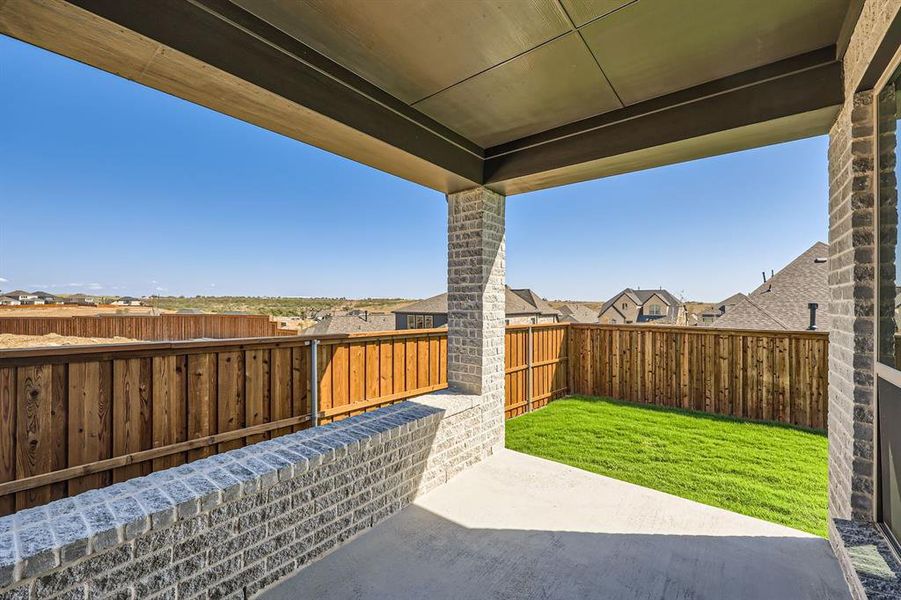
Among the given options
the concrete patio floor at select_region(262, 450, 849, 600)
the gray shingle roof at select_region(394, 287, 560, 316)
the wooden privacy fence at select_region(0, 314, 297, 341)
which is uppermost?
the gray shingle roof at select_region(394, 287, 560, 316)

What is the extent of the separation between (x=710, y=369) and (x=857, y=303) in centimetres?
457

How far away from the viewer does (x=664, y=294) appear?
29.3 m

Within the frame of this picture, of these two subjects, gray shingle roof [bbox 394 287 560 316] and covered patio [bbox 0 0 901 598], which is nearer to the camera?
covered patio [bbox 0 0 901 598]

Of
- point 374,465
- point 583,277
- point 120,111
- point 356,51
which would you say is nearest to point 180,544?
point 374,465

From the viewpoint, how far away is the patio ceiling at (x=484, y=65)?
170cm

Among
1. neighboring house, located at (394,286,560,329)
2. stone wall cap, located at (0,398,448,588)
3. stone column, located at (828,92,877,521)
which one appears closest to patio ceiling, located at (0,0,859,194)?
stone column, located at (828,92,877,521)

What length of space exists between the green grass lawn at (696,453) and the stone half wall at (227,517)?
207cm

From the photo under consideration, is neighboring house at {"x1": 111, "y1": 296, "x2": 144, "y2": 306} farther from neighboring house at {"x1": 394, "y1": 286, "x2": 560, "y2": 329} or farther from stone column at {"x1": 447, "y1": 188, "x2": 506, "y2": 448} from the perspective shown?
stone column at {"x1": 447, "y1": 188, "x2": 506, "y2": 448}

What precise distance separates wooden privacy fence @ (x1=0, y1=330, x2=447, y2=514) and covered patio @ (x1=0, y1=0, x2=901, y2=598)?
0.33 ft

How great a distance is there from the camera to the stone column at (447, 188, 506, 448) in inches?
146

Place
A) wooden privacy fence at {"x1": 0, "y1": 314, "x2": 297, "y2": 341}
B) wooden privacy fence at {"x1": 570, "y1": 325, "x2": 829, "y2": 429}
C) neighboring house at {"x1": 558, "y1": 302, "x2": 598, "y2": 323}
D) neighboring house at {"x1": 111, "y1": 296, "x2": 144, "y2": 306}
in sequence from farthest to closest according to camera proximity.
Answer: neighboring house at {"x1": 558, "y1": 302, "x2": 598, "y2": 323} < neighboring house at {"x1": 111, "y1": 296, "x2": 144, "y2": 306} < wooden privacy fence at {"x1": 0, "y1": 314, "x2": 297, "y2": 341} < wooden privacy fence at {"x1": 570, "y1": 325, "x2": 829, "y2": 429}

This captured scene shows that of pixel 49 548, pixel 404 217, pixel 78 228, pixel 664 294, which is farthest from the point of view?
pixel 664 294

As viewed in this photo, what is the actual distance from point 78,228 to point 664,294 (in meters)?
33.3

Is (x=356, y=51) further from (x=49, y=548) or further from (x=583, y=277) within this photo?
(x=583, y=277)
